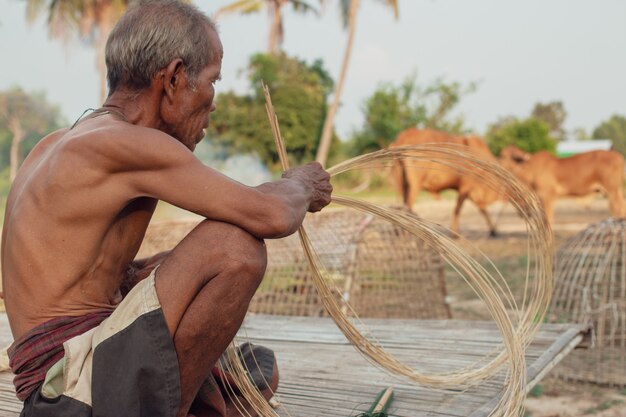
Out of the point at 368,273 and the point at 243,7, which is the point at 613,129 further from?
the point at 368,273

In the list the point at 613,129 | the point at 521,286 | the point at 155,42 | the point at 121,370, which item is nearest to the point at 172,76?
the point at 155,42

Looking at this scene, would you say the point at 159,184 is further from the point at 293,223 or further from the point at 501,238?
the point at 501,238

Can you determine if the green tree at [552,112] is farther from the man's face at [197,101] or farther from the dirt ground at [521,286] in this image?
the man's face at [197,101]

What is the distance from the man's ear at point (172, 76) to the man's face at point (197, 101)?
2cm

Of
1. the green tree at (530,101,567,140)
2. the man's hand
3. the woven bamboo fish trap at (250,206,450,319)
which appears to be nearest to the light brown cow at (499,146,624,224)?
the woven bamboo fish trap at (250,206,450,319)

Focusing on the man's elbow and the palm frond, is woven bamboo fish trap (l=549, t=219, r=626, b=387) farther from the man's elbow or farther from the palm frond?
the palm frond

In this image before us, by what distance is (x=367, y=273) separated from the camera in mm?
4508

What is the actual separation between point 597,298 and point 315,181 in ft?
8.39

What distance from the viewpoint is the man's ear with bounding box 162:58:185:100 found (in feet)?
5.41

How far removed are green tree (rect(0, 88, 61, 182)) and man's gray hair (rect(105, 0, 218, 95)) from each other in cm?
2596

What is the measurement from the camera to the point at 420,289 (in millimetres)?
4566

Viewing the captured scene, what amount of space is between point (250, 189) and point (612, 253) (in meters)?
3.07

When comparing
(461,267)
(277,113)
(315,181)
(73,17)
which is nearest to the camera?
(315,181)

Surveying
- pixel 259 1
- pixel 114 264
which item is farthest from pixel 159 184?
pixel 259 1
